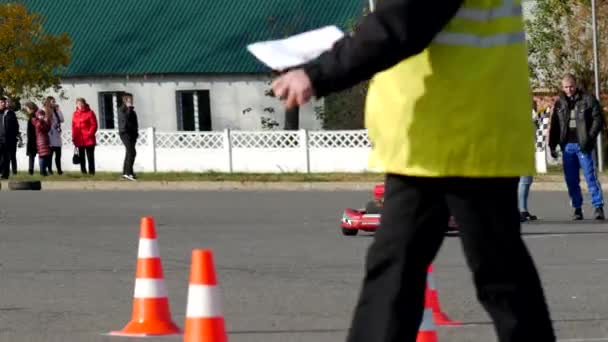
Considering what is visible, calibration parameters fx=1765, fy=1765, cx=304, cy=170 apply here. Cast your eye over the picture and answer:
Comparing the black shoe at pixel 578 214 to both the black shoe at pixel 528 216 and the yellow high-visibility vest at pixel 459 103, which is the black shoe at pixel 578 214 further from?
the yellow high-visibility vest at pixel 459 103

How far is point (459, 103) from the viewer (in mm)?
5648

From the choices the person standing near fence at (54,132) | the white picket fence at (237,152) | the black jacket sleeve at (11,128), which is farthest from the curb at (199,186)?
the white picket fence at (237,152)

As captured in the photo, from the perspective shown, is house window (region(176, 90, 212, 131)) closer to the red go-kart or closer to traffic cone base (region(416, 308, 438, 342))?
the red go-kart

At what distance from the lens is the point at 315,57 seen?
5641 millimetres

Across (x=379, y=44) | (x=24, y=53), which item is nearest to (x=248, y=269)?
(x=379, y=44)

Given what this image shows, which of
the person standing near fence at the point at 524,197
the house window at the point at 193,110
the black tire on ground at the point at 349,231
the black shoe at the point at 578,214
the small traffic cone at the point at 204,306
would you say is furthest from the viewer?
the house window at the point at 193,110

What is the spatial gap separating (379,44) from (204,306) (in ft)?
8.31

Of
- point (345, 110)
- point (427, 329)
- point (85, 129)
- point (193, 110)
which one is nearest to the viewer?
point (427, 329)

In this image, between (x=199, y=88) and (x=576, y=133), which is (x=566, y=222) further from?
(x=199, y=88)

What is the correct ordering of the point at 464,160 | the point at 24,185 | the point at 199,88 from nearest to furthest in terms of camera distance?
1. the point at 464,160
2. the point at 24,185
3. the point at 199,88

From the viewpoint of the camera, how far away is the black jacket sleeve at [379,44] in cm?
541

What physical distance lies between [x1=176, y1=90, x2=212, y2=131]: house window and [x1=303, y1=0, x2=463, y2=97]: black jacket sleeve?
43898 millimetres

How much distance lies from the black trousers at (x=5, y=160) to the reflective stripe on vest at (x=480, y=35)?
28.9 m

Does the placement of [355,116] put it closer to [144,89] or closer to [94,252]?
[144,89]
